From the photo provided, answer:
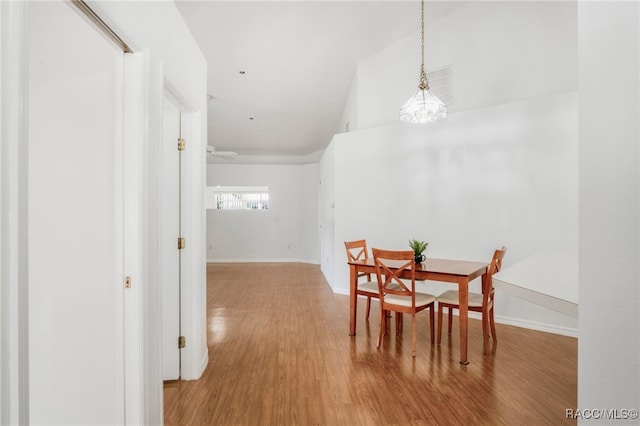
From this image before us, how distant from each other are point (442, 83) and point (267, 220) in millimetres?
6164

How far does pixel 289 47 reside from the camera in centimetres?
412

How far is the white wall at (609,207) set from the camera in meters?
0.71

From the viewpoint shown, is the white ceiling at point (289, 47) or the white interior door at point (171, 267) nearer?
the white interior door at point (171, 267)

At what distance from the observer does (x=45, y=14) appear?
1447 mm

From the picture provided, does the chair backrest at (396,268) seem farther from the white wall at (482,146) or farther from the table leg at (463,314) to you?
the white wall at (482,146)

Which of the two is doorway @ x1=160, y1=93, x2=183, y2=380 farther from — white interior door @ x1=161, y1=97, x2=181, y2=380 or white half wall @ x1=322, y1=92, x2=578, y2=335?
white half wall @ x1=322, y1=92, x2=578, y2=335

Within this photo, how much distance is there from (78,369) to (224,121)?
19.5ft

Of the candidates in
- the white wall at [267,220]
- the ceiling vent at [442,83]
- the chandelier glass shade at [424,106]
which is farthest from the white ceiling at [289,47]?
the white wall at [267,220]

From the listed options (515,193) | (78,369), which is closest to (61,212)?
(78,369)

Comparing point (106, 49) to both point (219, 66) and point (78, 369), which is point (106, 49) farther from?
point (219, 66)

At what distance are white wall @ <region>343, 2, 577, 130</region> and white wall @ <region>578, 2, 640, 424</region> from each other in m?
3.41

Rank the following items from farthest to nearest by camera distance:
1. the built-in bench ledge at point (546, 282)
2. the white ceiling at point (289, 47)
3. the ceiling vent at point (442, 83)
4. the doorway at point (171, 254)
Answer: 1. the ceiling vent at point (442, 83)
2. the white ceiling at point (289, 47)
3. the doorway at point (171, 254)
4. the built-in bench ledge at point (546, 282)

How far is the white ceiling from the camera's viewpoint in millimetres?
3473

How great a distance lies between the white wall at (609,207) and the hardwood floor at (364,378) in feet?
4.70
